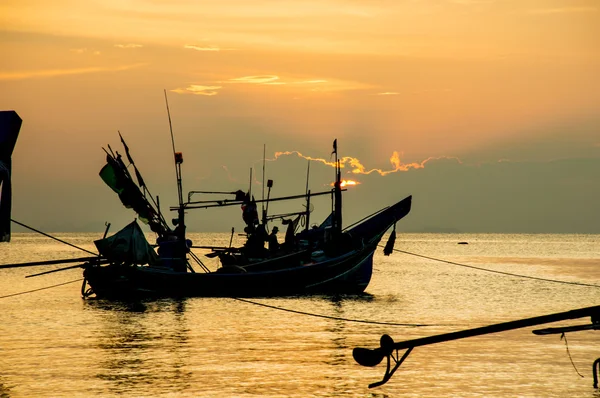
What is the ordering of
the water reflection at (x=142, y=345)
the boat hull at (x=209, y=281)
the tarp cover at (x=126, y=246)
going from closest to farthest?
the water reflection at (x=142, y=345) < the tarp cover at (x=126, y=246) < the boat hull at (x=209, y=281)

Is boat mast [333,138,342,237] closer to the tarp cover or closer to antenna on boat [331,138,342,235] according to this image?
antenna on boat [331,138,342,235]

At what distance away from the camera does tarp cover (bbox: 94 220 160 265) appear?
38.2m

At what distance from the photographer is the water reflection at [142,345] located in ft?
70.3

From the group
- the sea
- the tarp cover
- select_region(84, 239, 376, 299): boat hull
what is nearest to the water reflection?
the sea

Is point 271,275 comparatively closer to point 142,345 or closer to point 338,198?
point 338,198

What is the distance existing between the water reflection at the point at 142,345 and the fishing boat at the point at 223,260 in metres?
1.63

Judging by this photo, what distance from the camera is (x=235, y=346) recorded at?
28.4 meters

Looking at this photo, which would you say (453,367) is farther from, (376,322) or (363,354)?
(376,322)

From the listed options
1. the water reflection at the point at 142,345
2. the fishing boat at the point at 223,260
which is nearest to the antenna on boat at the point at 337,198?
the fishing boat at the point at 223,260

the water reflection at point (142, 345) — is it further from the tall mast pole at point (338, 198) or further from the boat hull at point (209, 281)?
the tall mast pole at point (338, 198)

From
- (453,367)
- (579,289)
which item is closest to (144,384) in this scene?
(453,367)

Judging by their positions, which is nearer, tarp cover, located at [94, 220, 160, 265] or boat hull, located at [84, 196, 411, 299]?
tarp cover, located at [94, 220, 160, 265]

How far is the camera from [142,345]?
29.0 meters

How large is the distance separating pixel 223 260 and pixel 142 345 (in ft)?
51.3
